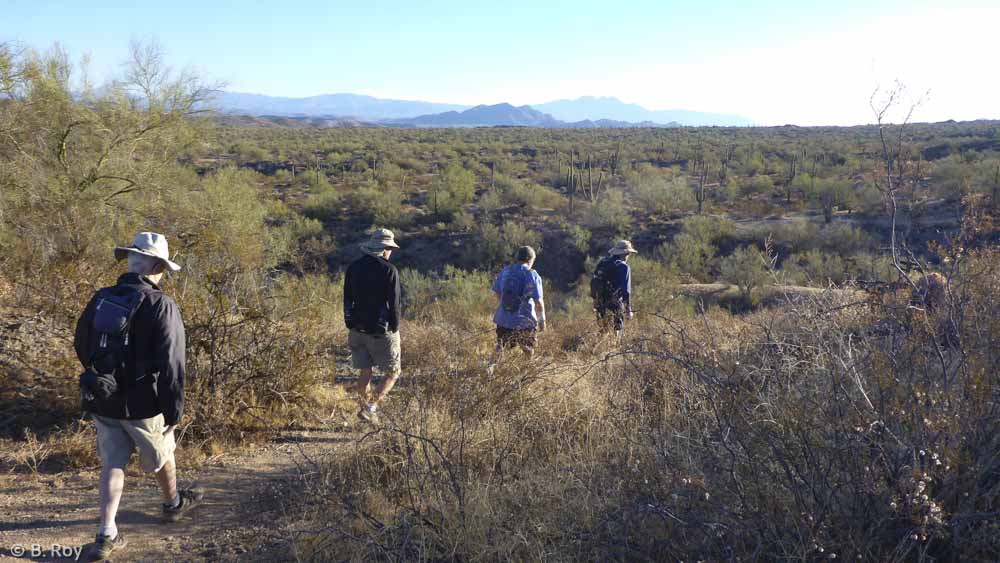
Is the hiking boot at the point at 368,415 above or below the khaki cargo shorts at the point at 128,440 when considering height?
below

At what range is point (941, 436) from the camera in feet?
8.40

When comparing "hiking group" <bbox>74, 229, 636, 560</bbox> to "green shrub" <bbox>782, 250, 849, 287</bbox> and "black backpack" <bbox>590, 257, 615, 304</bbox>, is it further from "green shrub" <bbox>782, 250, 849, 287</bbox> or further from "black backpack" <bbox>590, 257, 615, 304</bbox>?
"green shrub" <bbox>782, 250, 849, 287</bbox>

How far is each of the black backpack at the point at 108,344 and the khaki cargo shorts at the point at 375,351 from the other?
212 cm

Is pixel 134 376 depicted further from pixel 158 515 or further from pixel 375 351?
pixel 375 351

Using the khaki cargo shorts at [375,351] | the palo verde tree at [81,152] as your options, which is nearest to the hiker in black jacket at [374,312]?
the khaki cargo shorts at [375,351]

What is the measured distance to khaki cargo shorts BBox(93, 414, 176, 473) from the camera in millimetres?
3240

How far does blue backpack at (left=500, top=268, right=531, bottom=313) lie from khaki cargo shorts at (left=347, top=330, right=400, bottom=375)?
1.31m

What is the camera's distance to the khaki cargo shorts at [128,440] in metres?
3.24

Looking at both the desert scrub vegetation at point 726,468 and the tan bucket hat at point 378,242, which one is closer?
the desert scrub vegetation at point 726,468

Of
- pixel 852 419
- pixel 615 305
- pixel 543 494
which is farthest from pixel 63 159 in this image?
pixel 852 419

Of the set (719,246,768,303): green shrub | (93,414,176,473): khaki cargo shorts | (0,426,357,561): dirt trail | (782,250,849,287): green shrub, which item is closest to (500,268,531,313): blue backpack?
(0,426,357,561): dirt trail

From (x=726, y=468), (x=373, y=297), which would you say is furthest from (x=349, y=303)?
(x=726, y=468)

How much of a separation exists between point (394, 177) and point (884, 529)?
106 ft

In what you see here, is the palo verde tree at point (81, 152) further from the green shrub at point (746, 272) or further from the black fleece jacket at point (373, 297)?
the green shrub at point (746, 272)
